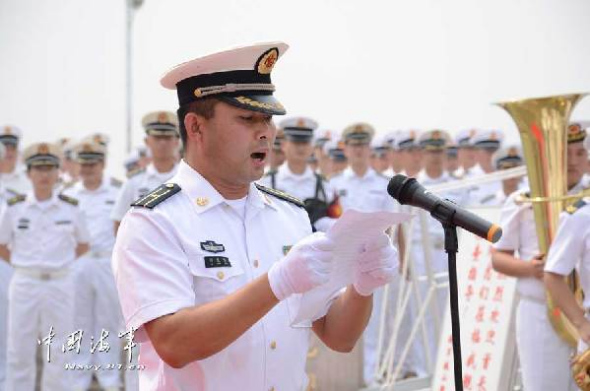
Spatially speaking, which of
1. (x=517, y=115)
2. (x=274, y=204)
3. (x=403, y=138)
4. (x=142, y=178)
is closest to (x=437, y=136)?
(x=403, y=138)

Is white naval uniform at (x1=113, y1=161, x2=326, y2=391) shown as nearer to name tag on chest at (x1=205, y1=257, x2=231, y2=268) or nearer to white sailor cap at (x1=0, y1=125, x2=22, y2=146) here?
A: name tag on chest at (x1=205, y1=257, x2=231, y2=268)

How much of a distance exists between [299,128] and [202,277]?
7.54m

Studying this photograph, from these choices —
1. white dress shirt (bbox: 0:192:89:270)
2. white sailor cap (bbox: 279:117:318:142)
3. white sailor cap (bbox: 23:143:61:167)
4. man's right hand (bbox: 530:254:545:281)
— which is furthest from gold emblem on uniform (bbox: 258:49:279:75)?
white sailor cap (bbox: 279:117:318:142)

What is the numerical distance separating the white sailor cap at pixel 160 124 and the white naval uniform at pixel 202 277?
6.49 m

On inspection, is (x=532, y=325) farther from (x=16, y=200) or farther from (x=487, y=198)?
(x=487, y=198)

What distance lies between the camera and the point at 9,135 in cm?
1342

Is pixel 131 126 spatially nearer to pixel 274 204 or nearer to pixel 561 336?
pixel 561 336

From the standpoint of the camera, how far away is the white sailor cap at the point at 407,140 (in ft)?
43.9

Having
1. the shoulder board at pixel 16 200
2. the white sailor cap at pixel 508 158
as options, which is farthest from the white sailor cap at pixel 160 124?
the white sailor cap at pixel 508 158

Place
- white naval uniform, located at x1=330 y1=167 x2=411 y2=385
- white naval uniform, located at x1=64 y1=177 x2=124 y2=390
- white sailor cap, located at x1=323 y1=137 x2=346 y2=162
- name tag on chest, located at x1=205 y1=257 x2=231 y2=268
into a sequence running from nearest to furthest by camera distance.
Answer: name tag on chest, located at x1=205 y1=257 x2=231 y2=268 → white naval uniform, located at x1=64 y1=177 x2=124 y2=390 → white naval uniform, located at x1=330 y1=167 x2=411 y2=385 → white sailor cap, located at x1=323 y1=137 x2=346 y2=162

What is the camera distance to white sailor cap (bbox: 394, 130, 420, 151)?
1339cm

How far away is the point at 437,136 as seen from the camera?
512 inches

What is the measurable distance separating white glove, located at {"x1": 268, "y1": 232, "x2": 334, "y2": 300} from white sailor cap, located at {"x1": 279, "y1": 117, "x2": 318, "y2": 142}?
25.7 ft

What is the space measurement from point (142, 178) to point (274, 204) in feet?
21.2
